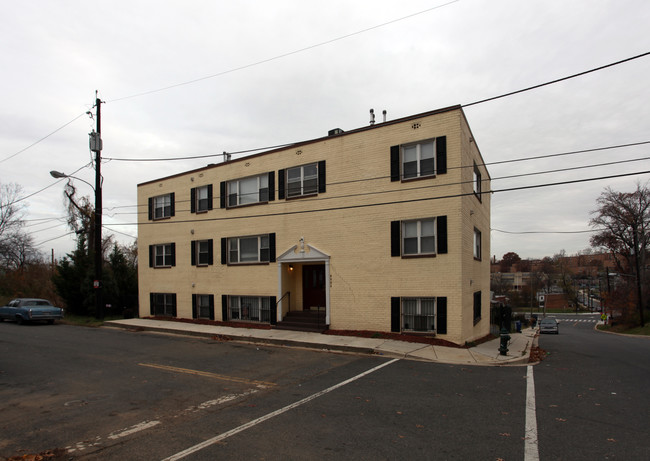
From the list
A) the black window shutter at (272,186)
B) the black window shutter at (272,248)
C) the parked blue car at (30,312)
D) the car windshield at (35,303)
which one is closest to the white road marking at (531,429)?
the black window shutter at (272,248)

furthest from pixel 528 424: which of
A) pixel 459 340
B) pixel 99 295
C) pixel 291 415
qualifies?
pixel 99 295

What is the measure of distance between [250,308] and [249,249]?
283cm

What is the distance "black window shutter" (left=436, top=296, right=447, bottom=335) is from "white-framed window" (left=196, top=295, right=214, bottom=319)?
40.2 ft

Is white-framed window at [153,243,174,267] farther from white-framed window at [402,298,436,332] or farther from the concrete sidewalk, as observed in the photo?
white-framed window at [402,298,436,332]

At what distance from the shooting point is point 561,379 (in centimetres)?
939

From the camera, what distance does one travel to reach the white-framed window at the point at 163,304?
2297 cm

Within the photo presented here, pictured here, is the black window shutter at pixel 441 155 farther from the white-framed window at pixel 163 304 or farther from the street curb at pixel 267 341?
the white-framed window at pixel 163 304

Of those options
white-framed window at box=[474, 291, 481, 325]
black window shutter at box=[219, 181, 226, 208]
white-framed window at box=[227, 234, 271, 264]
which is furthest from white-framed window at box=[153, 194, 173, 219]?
white-framed window at box=[474, 291, 481, 325]

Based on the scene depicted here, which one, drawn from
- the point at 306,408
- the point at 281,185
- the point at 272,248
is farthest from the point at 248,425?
the point at 281,185

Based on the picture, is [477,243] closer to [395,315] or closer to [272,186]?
[395,315]

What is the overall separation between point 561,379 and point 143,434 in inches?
351

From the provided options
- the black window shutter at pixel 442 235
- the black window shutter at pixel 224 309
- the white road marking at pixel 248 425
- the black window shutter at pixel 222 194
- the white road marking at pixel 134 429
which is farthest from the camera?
the black window shutter at pixel 222 194

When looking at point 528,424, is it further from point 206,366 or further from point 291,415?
point 206,366

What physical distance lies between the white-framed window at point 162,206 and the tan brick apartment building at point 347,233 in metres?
0.48
